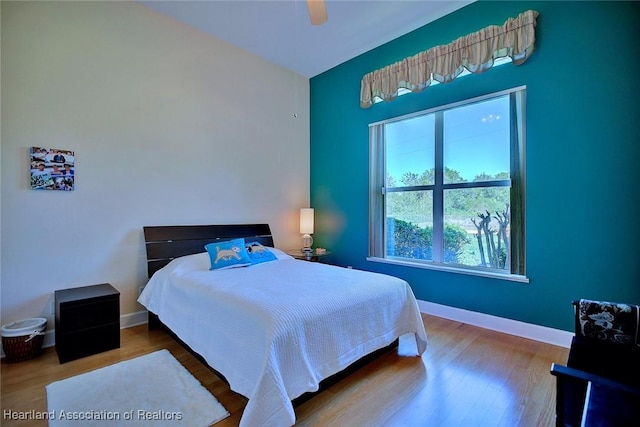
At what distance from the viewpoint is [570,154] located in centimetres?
244

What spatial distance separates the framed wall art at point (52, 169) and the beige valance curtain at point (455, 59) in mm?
3297

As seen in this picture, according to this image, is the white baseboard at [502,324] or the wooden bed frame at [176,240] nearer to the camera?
the white baseboard at [502,324]

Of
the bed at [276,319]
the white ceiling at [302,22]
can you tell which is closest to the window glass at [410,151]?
the white ceiling at [302,22]

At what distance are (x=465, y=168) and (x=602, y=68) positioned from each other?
125cm

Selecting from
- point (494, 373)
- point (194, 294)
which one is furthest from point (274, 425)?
point (494, 373)

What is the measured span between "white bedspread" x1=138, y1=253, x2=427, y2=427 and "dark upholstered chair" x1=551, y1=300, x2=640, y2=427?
1049 millimetres

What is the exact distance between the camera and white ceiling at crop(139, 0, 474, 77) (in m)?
3.00

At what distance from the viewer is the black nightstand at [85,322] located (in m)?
2.28

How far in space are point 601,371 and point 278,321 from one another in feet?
5.45

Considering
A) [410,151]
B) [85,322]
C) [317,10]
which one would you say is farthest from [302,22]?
[85,322]

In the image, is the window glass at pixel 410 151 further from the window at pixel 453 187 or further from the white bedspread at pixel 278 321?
the white bedspread at pixel 278 321

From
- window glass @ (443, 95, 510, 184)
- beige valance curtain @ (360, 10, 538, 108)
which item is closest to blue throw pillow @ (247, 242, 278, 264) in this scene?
window glass @ (443, 95, 510, 184)

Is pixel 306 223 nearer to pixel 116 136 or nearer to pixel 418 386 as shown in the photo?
pixel 116 136

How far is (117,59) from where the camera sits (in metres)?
2.91
